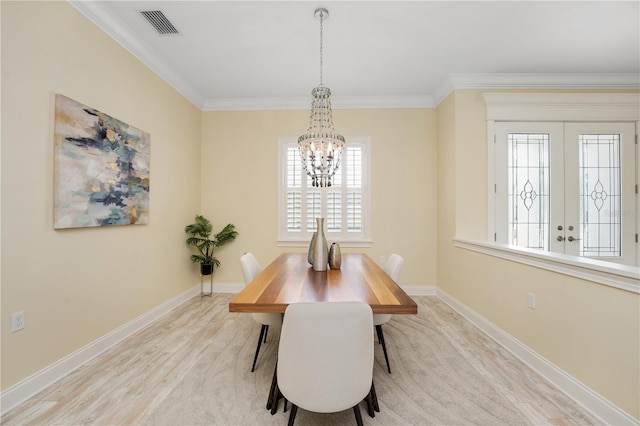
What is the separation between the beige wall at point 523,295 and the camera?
1583mm

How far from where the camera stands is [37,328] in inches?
74.3

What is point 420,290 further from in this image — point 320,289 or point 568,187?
point 320,289

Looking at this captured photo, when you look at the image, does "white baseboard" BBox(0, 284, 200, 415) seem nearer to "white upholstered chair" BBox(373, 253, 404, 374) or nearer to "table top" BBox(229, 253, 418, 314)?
"table top" BBox(229, 253, 418, 314)

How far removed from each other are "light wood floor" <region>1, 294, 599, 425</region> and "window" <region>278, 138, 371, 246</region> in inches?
68.2

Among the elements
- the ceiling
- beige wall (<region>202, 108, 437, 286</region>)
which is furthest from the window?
the ceiling

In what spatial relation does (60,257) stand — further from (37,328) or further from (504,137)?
(504,137)

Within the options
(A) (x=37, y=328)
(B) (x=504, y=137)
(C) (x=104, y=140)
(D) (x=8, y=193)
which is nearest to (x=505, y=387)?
(B) (x=504, y=137)

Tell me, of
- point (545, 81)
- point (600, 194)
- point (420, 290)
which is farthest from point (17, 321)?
point (600, 194)

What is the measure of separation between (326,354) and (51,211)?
2176 mm

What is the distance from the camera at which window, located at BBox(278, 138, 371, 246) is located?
14.0ft

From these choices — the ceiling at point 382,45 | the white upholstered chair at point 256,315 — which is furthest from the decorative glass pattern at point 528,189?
the white upholstered chair at point 256,315

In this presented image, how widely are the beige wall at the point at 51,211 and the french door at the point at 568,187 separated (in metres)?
4.23

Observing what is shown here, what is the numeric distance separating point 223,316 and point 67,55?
2789 mm

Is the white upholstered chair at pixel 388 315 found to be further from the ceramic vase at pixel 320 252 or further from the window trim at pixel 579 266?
the window trim at pixel 579 266
